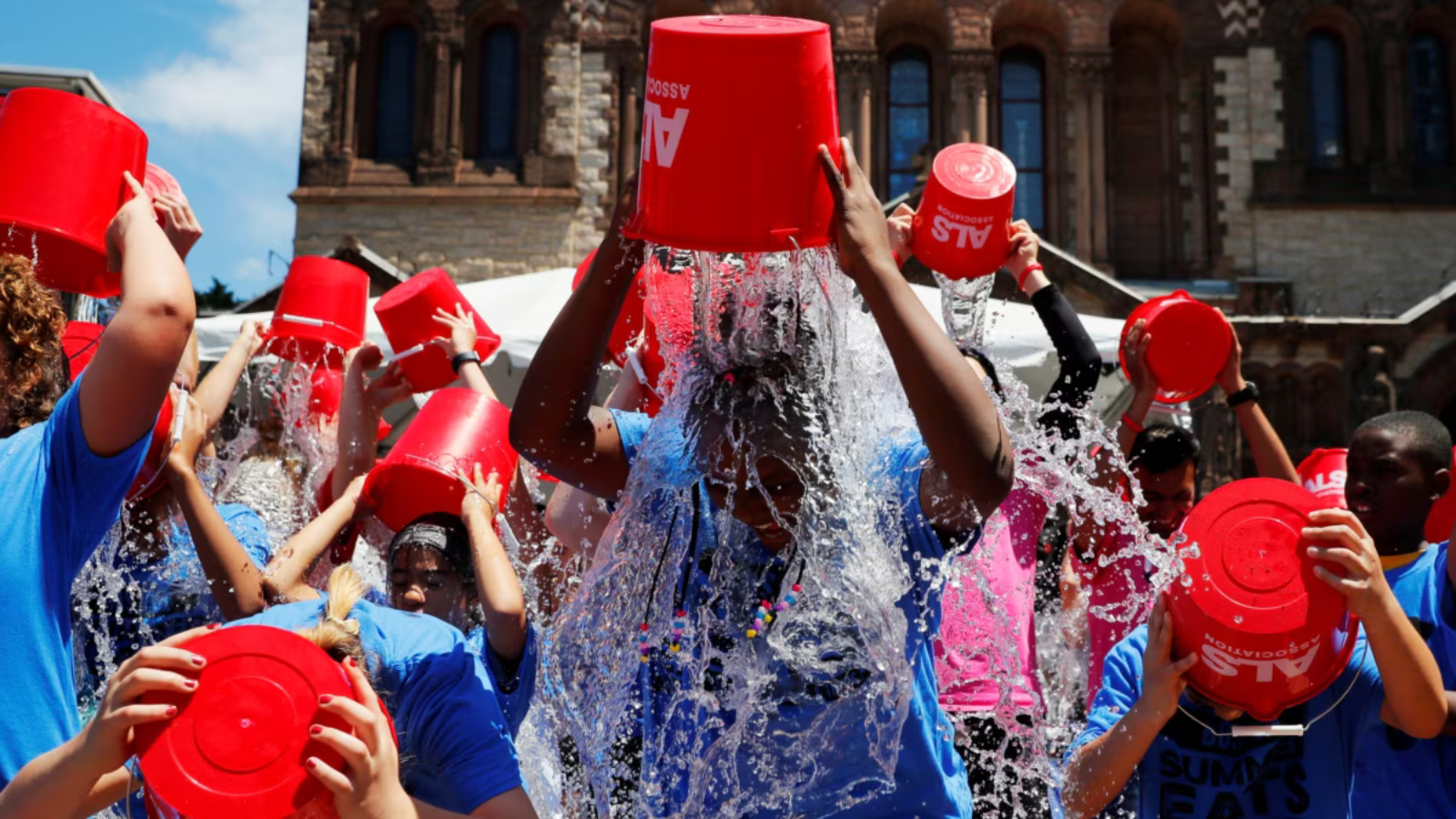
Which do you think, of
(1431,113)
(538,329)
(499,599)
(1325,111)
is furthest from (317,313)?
(1431,113)

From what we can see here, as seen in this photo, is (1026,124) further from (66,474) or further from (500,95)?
(66,474)

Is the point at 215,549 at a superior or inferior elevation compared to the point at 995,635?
superior

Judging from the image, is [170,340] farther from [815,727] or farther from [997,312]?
[997,312]

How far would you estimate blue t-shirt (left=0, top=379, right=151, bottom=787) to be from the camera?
2184 mm

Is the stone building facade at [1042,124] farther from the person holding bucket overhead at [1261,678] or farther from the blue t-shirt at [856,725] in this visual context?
the blue t-shirt at [856,725]

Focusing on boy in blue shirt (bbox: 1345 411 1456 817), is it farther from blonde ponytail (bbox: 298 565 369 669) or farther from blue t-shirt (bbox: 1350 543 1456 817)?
blonde ponytail (bbox: 298 565 369 669)

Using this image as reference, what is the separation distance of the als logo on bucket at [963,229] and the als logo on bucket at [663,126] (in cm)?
198

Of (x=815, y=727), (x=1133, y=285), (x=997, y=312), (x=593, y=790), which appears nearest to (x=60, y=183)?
(x=593, y=790)

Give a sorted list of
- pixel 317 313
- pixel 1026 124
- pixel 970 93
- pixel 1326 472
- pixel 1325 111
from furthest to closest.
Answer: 1. pixel 1026 124
2. pixel 1325 111
3. pixel 970 93
4. pixel 317 313
5. pixel 1326 472

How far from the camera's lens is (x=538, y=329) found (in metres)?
7.35

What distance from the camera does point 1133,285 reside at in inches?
803

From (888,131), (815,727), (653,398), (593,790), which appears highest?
(888,131)

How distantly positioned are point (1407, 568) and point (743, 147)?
2.11m

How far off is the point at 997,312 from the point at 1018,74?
16194mm
